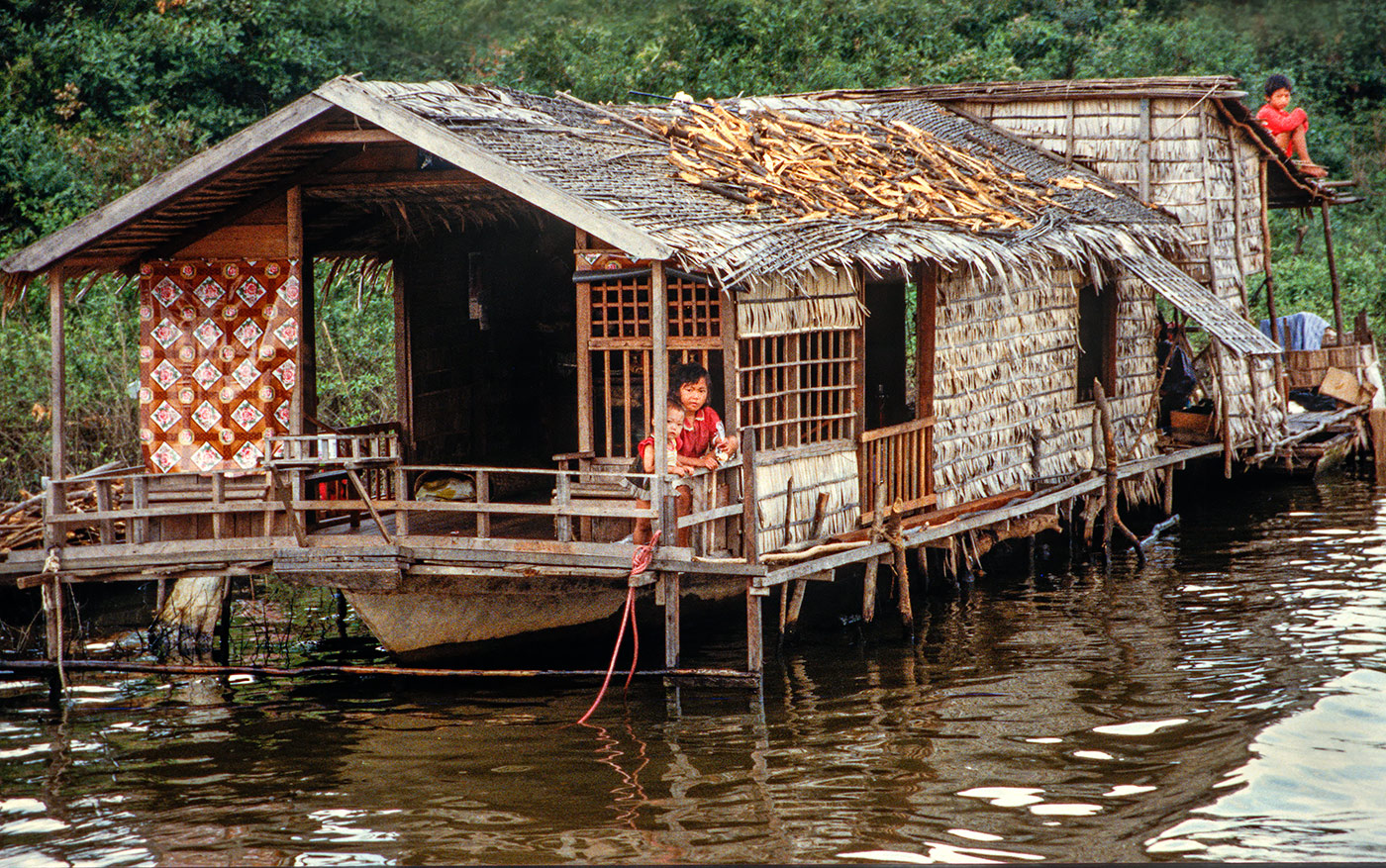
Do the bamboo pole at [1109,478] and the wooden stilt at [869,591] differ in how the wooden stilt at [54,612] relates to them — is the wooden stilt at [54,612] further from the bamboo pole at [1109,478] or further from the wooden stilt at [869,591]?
the bamboo pole at [1109,478]

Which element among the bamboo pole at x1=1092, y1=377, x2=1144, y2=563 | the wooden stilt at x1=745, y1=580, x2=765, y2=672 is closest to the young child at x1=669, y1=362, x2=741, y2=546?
the wooden stilt at x1=745, y1=580, x2=765, y2=672

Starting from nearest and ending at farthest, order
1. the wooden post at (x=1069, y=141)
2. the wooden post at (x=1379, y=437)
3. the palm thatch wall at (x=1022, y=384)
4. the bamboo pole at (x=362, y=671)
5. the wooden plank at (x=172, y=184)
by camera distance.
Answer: the bamboo pole at (x=362, y=671)
the wooden plank at (x=172, y=184)
the palm thatch wall at (x=1022, y=384)
the wooden post at (x=1069, y=141)
the wooden post at (x=1379, y=437)

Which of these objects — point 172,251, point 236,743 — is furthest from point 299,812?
point 172,251

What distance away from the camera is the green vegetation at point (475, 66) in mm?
18688

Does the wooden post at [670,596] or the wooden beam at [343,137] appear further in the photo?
the wooden beam at [343,137]

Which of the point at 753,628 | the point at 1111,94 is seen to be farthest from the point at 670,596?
the point at 1111,94

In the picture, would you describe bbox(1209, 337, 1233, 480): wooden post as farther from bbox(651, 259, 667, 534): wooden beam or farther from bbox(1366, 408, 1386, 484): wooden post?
bbox(651, 259, 667, 534): wooden beam

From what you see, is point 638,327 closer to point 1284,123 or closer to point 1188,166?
point 1188,166

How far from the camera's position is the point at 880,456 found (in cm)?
1252

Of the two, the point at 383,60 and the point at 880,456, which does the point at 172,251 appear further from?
the point at 383,60

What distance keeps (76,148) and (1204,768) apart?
17017 mm

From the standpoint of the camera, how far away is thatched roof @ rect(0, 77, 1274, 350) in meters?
10.2

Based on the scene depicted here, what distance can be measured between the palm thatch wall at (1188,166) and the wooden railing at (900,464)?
5.31 meters

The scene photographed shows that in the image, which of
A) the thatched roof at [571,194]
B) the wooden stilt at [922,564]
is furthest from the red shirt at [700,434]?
the wooden stilt at [922,564]
